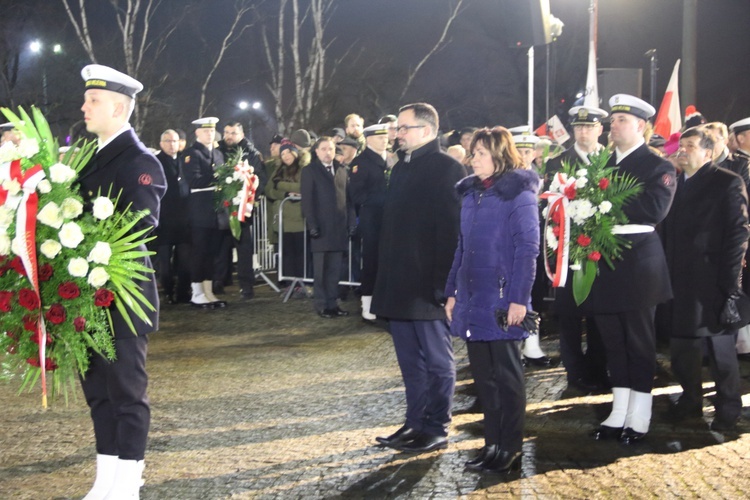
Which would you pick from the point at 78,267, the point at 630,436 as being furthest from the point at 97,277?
the point at 630,436

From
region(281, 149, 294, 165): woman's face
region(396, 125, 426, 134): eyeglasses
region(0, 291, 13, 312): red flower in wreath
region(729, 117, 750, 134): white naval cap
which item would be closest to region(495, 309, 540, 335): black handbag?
region(396, 125, 426, 134): eyeglasses

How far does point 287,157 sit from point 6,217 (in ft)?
29.6

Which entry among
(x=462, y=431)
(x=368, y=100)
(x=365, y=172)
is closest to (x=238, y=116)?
(x=368, y=100)

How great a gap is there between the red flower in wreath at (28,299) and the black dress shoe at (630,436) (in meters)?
3.86

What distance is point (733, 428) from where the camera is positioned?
6.87 m

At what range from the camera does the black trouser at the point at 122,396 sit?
5059 millimetres

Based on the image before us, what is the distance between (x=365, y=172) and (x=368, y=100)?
795 inches

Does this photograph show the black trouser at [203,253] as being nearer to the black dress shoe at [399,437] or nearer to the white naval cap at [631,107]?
the black dress shoe at [399,437]

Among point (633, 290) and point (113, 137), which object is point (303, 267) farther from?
point (113, 137)

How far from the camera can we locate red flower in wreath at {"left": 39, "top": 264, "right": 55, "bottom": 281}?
15.8 feet

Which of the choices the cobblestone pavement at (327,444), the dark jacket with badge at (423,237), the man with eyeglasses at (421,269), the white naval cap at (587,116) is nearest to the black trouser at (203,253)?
the cobblestone pavement at (327,444)

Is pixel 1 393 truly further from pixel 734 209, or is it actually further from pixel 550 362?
pixel 734 209

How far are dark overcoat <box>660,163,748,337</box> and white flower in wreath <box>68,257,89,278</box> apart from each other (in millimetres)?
4331

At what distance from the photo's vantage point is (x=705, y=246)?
23.2ft
